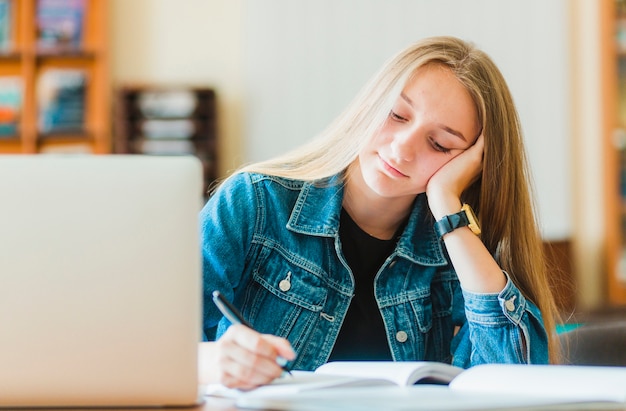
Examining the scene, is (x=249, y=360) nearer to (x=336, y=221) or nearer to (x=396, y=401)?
(x=396, y=401)

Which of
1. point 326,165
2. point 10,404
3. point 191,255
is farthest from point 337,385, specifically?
point 326,165

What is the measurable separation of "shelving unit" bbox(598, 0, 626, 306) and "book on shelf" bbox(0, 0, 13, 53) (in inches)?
107

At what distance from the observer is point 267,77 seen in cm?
430

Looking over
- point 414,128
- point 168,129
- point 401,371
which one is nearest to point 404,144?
point 414,128

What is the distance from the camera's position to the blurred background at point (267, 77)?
422cm

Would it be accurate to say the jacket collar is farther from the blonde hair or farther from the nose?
the nose

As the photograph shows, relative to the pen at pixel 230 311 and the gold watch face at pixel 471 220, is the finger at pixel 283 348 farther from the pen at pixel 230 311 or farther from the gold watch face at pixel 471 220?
the gold watch face at pixel 471 220

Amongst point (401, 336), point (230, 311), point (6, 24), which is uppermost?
point (6, 24)

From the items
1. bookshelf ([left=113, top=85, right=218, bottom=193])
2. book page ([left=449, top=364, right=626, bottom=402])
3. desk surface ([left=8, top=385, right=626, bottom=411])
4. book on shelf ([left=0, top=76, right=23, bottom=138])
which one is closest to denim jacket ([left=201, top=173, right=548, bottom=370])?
book page ([left=449, top=364, right=626, bottom=402])

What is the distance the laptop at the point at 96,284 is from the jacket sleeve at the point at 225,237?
1.80 feet

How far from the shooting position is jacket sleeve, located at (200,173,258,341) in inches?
56.5

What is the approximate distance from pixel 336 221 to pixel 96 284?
754 mm

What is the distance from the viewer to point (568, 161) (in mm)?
4293

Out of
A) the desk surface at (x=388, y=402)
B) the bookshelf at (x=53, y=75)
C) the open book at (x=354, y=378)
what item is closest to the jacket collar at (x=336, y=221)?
the open book at (x=354, y=378)
